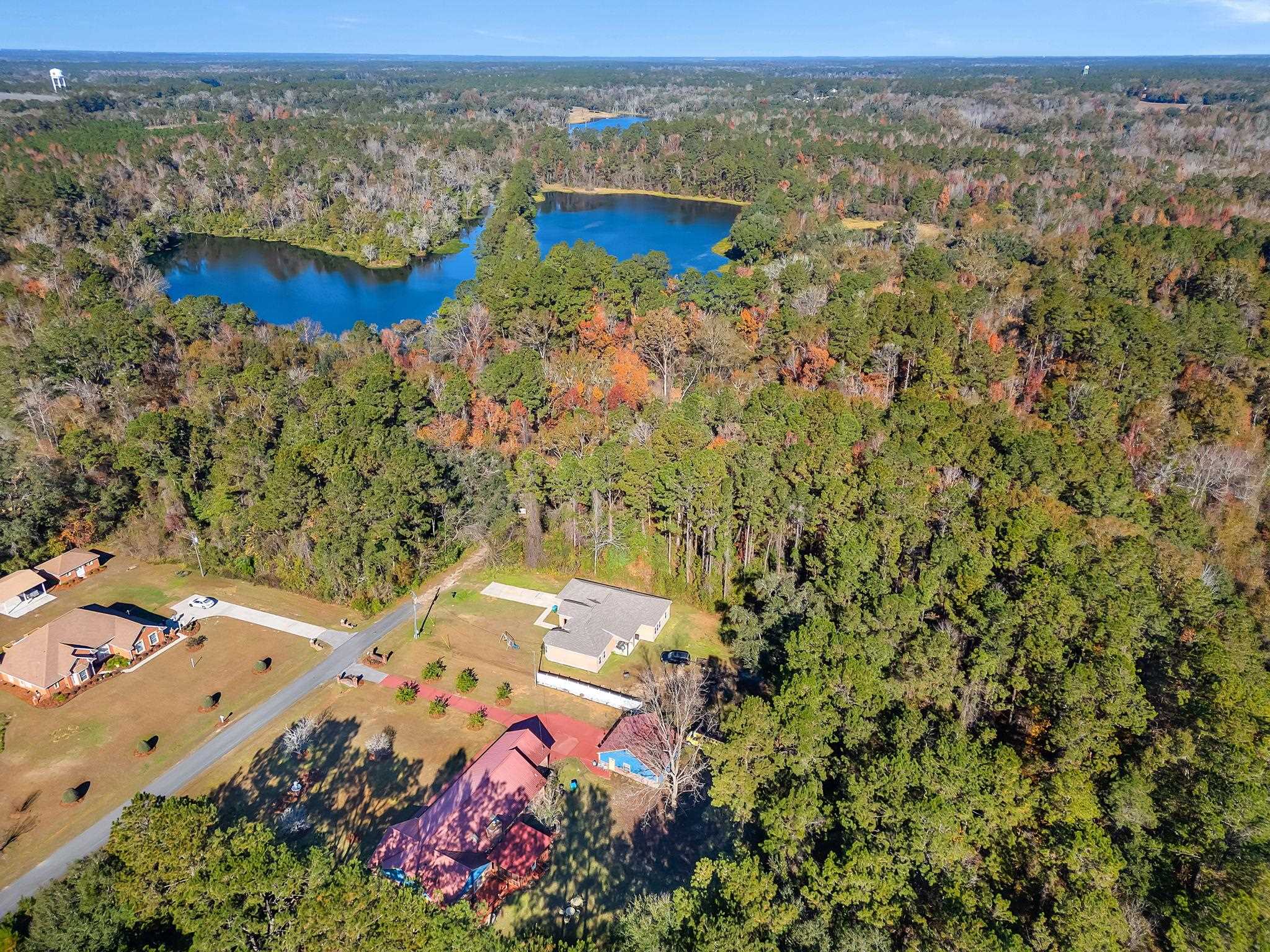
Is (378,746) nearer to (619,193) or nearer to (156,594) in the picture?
(156,594)

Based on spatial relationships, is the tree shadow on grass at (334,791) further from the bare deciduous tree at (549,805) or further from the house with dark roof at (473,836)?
the bare deciduous tree at (549,805)

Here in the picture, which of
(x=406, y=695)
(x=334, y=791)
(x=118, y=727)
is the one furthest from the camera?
(x=406, y=695)

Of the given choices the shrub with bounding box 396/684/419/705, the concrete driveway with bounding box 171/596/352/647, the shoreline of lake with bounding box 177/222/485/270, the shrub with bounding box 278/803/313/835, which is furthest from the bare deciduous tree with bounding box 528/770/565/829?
the shoreline of lake with bounding box 177/222/485/270

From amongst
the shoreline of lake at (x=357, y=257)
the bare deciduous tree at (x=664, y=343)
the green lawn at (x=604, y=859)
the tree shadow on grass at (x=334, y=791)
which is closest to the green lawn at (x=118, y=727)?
the tree shadow on grass at (x=334, y=791)

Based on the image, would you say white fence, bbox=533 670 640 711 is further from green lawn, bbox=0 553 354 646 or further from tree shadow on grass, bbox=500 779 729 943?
green lawn, bbox=0 553 354 646

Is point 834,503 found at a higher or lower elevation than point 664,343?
lower

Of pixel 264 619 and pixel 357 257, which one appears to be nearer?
pixel 264 619

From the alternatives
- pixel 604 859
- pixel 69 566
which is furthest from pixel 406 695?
pixel 69 566

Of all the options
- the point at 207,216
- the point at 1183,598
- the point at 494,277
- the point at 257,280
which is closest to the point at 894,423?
the point at 1183,598
